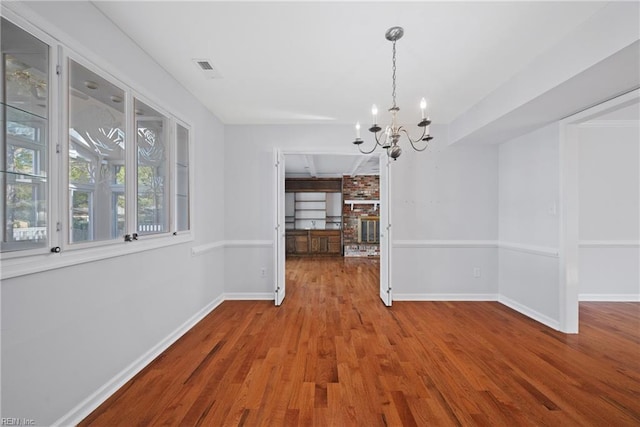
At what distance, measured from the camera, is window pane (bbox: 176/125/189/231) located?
283cm

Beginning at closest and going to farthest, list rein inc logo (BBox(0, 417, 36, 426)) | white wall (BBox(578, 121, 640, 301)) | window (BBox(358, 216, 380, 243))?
rein inc logo (BBox(0, 417, 36, 426)) → white wall (BBox(578, 121, 640, 301)) → window (BBox(358, 216, 380, 243))

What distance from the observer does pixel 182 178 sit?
2.92 m

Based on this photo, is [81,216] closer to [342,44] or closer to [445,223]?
[342,44]

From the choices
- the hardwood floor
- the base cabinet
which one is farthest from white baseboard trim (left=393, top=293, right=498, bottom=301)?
the base cabinet

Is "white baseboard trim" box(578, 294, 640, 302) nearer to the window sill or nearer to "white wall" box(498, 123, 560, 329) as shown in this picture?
"white wall" box(498, 123, 560, 329)

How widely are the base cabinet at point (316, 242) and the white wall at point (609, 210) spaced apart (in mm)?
5751

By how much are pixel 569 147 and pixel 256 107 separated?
358cm

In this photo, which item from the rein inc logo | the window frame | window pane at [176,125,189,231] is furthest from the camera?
window pane at [176,125,189,231]

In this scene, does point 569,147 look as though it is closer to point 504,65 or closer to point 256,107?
point 504,65

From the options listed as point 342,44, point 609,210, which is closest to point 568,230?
point 609,210

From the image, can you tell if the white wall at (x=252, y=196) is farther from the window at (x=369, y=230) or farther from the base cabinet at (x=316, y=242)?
the window at (x=369, y=230)

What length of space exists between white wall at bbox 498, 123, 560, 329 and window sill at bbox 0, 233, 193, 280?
4135 millimetres

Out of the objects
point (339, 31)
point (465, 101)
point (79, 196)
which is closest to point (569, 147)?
point (465, 101)

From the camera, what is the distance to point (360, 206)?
28.7ft
